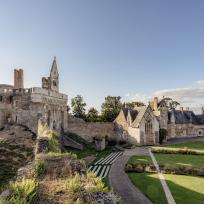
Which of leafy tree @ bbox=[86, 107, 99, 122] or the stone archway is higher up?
leafy tree @ bbox=[86, 107, 99, 122]

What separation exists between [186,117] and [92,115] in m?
29.9

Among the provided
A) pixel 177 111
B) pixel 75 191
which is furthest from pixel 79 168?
pixel 177 111

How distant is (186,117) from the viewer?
76.4m

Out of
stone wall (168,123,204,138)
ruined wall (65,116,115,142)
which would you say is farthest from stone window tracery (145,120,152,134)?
stone wall (168,123,204,138)

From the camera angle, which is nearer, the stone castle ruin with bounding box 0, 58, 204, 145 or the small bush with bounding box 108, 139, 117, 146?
the stone castle ruin with bounding box 0, 58, 204, 145

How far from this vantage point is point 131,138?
5825 cm

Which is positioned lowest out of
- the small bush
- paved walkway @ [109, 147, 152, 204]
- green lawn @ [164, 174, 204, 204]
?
green lawn @ [164, 174, 204, 204]

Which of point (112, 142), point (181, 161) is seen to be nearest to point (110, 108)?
point (112, 142)

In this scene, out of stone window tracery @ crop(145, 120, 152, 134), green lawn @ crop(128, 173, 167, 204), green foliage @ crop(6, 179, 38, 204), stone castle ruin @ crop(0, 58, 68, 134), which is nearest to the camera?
green foliage @ crop(6, 179, 38, 204)

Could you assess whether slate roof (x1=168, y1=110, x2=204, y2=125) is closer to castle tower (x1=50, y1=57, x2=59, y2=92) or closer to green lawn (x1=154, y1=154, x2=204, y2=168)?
green lawn (x1=154, y1=154, x2=204, y2=168)

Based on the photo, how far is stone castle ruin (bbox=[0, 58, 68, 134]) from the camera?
3719 cm

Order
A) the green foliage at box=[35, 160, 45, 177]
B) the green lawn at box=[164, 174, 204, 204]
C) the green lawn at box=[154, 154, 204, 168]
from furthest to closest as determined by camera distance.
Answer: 1. the green lawn at box=[154, 154, 204, 168]
2. the green lawn at box=[164, 174, 204, 204]
3. the green foliage at box=[35, 160, 45, 177]

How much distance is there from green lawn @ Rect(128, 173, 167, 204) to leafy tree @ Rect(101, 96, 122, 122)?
4394 centimetres

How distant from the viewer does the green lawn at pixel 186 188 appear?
19.7 metres
